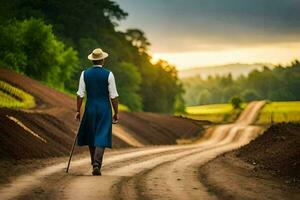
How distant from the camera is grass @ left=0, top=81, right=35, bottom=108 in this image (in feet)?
108

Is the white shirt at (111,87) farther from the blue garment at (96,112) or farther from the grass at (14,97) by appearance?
the grass at (14,97)

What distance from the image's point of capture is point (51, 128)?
2653 centimetres

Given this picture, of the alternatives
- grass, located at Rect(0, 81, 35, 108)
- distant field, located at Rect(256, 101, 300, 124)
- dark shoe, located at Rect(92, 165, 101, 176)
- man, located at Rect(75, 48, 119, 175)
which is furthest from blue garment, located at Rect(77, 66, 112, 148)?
distant field, located at Rect(256, 101, 300, 124)

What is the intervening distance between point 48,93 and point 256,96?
15522 cm

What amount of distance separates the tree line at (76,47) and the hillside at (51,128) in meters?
14.2

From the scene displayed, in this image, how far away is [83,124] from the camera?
13.4m

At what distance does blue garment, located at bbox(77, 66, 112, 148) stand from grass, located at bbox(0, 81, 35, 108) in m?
19.0

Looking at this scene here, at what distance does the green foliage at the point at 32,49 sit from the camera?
58.0 meters

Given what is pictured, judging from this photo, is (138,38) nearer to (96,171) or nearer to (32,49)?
(32,49)

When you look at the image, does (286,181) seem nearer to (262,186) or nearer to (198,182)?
(262,186)

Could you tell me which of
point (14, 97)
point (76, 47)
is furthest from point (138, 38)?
point (14, 97)

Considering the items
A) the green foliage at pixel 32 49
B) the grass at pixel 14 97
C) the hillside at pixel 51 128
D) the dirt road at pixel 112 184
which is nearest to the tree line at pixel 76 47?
the green foliage at pixel 32 49

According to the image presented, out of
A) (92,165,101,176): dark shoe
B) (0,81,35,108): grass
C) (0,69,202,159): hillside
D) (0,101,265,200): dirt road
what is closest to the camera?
(0,101,265,200): dirt road

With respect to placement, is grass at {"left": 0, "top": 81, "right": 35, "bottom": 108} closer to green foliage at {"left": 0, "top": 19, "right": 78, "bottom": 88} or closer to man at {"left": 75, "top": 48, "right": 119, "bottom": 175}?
man at {"left": 75, "top": 48, "right": 119, "bottom": 175}
